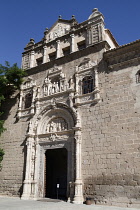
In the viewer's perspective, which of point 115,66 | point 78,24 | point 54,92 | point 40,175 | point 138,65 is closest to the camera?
point 138,65

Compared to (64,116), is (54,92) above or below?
above

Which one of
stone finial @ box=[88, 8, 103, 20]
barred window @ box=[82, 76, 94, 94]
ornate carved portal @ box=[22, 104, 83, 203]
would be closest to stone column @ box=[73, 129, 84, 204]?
ornate carved portal @ box=[22, 104, 83, 203]

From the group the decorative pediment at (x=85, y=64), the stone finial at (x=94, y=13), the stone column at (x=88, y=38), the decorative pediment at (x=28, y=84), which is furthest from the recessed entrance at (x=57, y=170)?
the stone finial at (x=94, y=13)

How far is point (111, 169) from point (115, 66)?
16.9 ft

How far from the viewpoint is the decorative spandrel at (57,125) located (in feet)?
35.8

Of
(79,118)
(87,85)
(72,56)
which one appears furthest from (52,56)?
(79,118)

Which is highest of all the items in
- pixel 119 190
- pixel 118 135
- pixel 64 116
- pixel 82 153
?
pixel 64 116

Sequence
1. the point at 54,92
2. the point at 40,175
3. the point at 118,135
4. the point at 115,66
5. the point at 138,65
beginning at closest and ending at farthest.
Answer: the point at 118,135, the point at 138,65, the point at 115,66, the point at 40,175, the point at 54,92

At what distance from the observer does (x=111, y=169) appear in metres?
8.36

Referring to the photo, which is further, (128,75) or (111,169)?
(128,75)

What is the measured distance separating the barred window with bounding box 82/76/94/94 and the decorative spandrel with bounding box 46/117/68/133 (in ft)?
7.02

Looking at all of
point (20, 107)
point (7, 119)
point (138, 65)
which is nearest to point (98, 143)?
point (138, 65)

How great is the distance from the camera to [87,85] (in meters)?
10.8

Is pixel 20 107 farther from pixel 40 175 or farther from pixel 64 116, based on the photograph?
pixel 40 175
